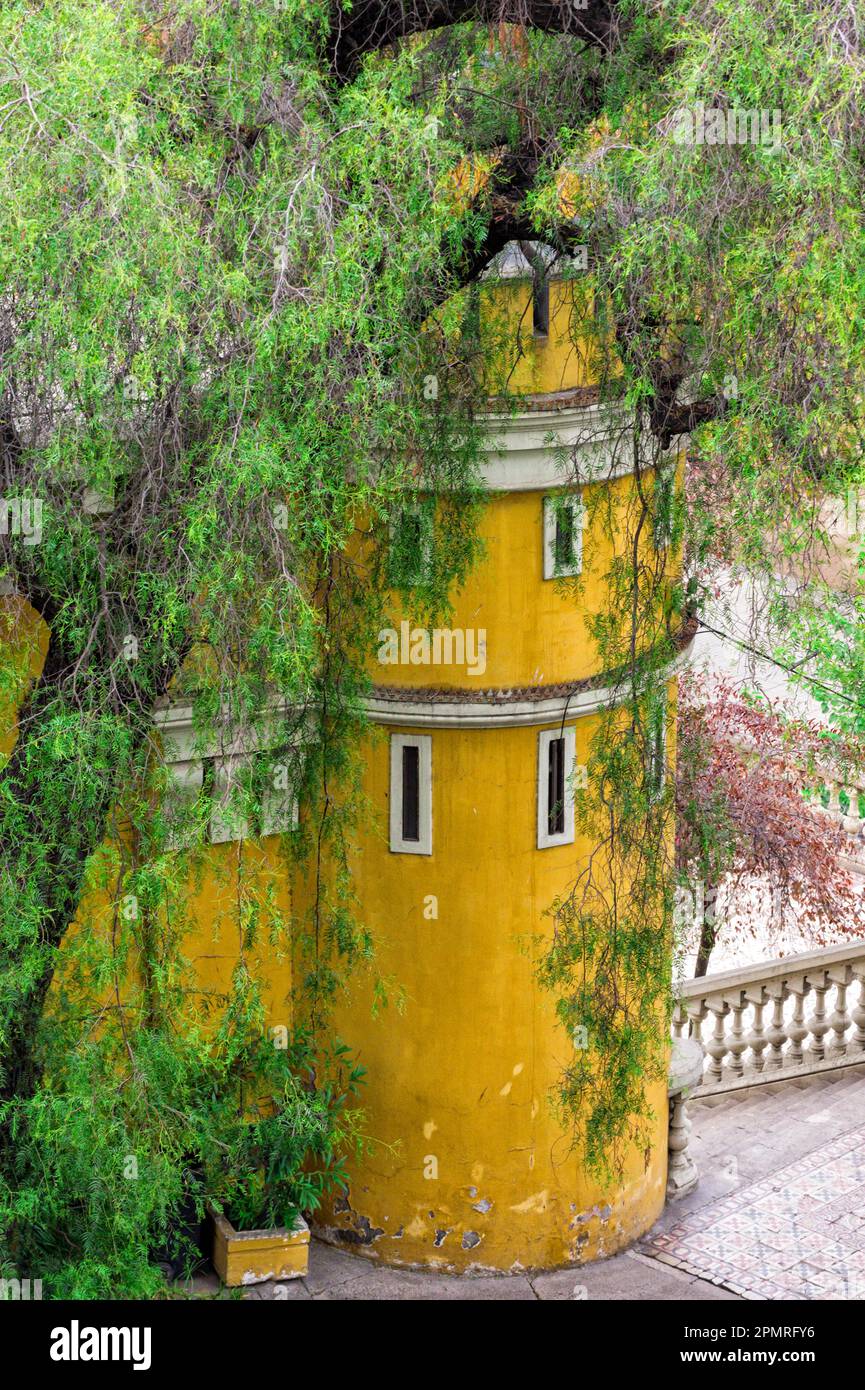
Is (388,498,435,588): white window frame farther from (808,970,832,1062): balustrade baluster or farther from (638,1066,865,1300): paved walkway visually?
(808,970,832,1062): balustrade baluster

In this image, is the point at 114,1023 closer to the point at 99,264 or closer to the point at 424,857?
the point at 424,857

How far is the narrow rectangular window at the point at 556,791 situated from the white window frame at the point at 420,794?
0.69 metres

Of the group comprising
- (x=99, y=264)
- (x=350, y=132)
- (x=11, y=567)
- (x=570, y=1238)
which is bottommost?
(x=570, y=1238)

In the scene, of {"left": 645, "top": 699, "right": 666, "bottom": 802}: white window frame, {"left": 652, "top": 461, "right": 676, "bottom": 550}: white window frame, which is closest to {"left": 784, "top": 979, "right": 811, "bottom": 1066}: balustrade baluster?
{"left": 645, "top": 699, "right": 666, "bottom": 802}: white window frame

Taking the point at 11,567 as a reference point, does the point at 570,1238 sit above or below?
below

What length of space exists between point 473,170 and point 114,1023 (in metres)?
4.50

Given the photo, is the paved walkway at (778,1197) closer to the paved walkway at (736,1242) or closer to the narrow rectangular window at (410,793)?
the paved walkway at (736,1242)

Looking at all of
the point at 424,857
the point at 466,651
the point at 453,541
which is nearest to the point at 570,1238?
the point at 424,857

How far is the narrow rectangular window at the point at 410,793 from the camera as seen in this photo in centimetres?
1187

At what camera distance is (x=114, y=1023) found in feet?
33.2

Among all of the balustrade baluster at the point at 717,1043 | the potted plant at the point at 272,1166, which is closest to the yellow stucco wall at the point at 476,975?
the potted plant at the point at 272,1166

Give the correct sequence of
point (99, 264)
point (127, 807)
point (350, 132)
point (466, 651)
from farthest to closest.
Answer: point (466, 651)
point (127, 807)
point (350, 132)
point (99, 264)

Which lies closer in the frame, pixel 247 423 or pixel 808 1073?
pixel 247 423
